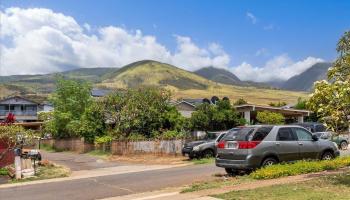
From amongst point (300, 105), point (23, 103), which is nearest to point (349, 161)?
point (300, 105)

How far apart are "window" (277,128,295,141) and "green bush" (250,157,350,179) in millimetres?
913


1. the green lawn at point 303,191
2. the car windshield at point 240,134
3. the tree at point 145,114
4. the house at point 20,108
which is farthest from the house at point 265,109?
the house at point 20,108

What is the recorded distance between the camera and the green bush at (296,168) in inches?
584

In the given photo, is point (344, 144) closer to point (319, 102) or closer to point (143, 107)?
point (143, 107)

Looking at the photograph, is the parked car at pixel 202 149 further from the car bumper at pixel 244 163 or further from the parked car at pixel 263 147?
the car bumper at pixel 244 163

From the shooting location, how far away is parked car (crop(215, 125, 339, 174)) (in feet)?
52.9

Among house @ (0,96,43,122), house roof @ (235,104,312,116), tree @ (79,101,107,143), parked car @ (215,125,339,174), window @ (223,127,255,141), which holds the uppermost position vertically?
house @ (0,96,43,122)

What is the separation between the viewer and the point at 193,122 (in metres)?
35.3

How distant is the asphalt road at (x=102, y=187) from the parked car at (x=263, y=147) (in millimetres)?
1456

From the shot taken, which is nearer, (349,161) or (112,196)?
(112,196)

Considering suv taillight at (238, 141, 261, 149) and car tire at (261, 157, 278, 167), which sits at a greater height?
suv taillight at (238, 141, 261, 149)

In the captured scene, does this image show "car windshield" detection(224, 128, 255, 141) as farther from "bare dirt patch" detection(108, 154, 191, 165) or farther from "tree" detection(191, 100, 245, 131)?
"tree" detection(191, 100, 245, 131)

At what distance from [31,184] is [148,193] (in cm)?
703

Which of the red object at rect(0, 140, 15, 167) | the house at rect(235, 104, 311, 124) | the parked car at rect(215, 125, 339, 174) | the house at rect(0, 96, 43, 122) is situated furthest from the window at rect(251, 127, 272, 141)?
the house at rect(0, 96, 43, 122)
